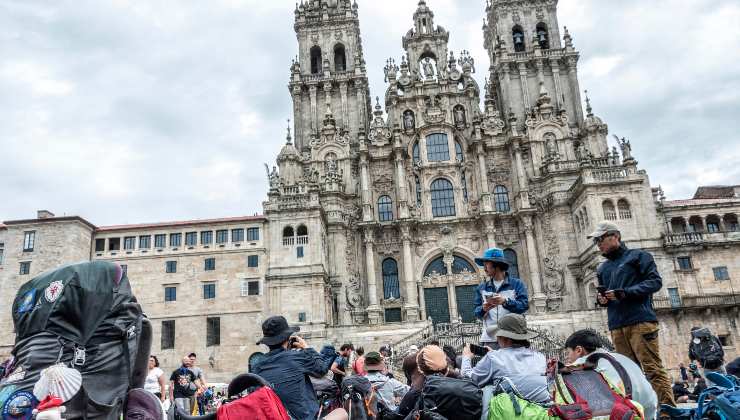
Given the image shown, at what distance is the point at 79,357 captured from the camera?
3.45m

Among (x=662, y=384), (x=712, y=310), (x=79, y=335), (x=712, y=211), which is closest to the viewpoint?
(x=79, y=335)

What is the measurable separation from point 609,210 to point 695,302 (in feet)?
24.5

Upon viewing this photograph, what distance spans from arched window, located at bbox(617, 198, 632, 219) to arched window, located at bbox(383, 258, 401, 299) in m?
16.0

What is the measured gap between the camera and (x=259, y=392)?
4066 millimetres

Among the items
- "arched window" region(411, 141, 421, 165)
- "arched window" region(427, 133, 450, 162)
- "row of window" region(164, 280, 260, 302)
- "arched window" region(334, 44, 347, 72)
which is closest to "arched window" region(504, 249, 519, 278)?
"arched window" region(427, 133, 450, 162)

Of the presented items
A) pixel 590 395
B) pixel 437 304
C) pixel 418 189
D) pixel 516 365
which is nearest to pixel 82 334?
pixel 516 365

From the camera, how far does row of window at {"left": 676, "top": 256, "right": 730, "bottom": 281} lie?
34.6 meters

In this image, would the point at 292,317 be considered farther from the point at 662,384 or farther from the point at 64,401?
the point at 64,401

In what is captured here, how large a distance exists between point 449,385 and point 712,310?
3387cm

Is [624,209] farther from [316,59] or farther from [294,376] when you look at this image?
[294,376]

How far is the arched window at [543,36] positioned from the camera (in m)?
46.4

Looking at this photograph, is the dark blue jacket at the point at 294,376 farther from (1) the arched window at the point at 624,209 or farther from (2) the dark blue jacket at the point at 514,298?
(1) the arched window at the point at 624,209

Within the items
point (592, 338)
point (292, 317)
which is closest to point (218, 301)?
point (292, 317)

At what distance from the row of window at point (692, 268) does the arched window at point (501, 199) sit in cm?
1208
